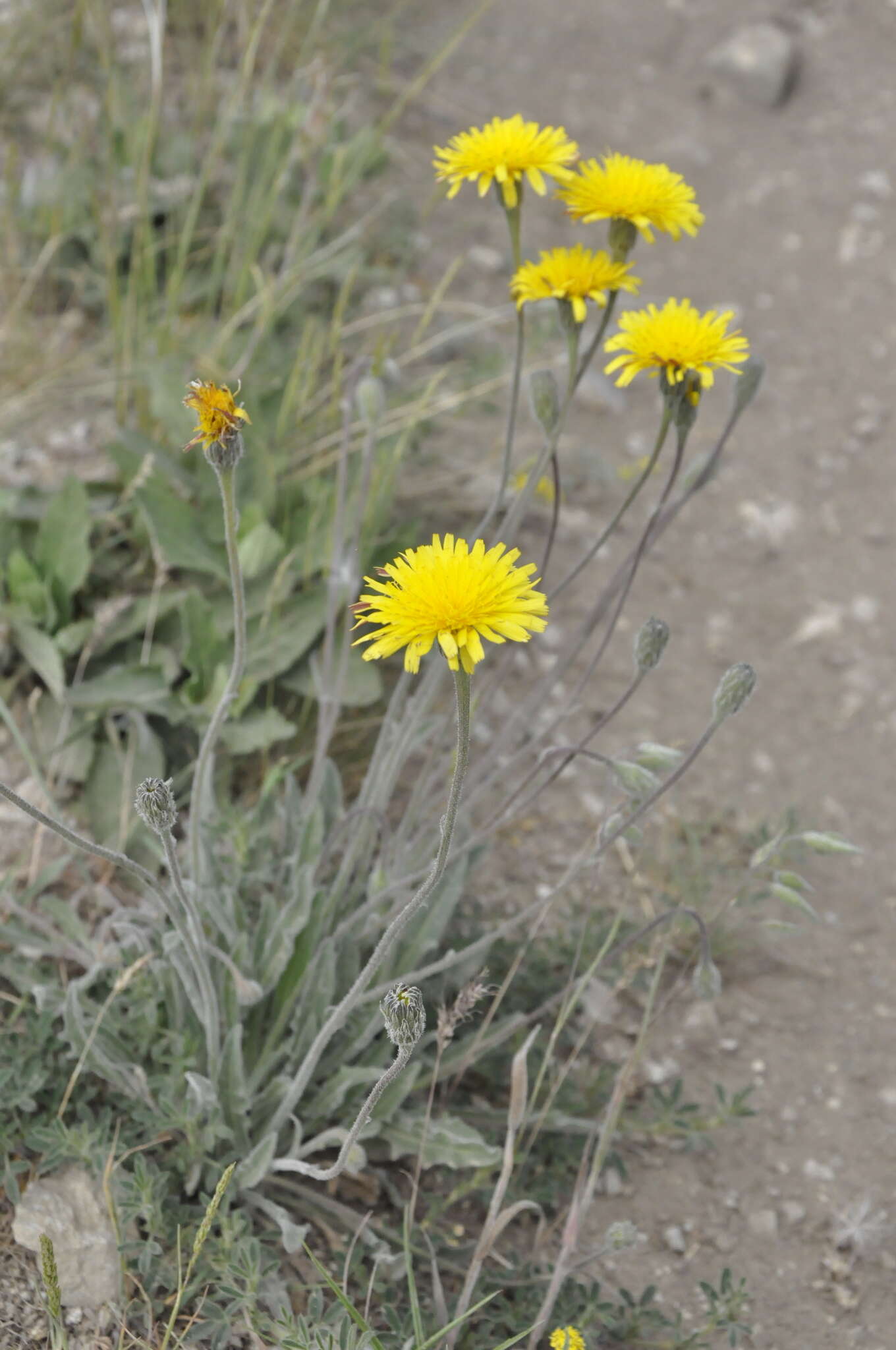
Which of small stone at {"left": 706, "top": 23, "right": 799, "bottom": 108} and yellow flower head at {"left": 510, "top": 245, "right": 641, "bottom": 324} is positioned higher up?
small stone at {"left": 706, "top": 23, "right": 799, "bottom": 108}

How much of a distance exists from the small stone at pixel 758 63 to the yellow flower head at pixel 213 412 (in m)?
4.29

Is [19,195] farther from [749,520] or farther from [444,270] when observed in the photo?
[749,520]

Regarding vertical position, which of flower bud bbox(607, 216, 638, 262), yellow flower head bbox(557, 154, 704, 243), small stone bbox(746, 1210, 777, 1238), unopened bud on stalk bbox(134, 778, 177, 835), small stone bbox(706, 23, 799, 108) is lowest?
small stone bbox(746, 1210, 777, 1238)

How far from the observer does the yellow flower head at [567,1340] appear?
5.20 feet

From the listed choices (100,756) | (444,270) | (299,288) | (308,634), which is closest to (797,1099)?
(308,634)

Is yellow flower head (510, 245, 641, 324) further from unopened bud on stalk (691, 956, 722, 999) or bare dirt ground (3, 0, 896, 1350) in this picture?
bare dirt ground (3, 0, 896, 1350)

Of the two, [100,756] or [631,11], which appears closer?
[100,756]

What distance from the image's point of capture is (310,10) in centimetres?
432

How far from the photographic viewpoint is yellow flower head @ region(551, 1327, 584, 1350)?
158 centimetres

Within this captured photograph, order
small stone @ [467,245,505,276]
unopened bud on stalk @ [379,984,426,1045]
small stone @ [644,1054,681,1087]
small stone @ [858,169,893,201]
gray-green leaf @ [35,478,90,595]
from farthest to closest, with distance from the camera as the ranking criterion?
small stone @ [858,169,893,201], small stone @ [467,245,505,276], gray-green leaf @ [35,478,90,595], small stone @ [644,1054,681,1087], unopened bud on stalk @ [379,984,426,1045]

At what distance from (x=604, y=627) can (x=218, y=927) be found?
1655mm

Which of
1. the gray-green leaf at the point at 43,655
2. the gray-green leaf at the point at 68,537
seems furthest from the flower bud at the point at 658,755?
the gray-green leaf at the point at 68,537

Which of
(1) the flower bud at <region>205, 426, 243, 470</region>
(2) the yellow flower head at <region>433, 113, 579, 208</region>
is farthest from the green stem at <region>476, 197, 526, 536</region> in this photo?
(1) the flower bud at <region>205, 426, 243, 470</region>

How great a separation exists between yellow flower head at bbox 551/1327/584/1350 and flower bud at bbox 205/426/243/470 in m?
1.18
